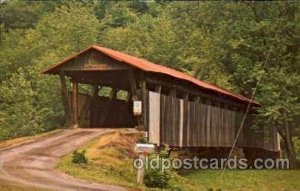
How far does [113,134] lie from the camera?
25453 millimetres

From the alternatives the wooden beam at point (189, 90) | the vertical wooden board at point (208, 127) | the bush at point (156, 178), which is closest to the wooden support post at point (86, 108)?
the wooden beam at point (189, 90)

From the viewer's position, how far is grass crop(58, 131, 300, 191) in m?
19.1

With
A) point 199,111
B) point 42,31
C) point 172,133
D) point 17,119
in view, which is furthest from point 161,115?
point 42,31

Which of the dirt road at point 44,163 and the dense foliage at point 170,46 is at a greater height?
the dense foliage at point 170,46

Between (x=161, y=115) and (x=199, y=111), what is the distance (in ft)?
16.1

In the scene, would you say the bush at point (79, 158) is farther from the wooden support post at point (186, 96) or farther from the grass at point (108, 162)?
the wooden support post at point (186, 96)

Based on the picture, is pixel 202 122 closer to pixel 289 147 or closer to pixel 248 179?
pixel 248 179

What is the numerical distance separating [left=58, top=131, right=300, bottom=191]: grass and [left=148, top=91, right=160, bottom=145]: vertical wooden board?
1480 mm

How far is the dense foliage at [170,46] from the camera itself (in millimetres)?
32438

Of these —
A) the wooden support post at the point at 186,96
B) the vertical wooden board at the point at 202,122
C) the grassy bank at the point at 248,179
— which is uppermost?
the wooden support post at the point at 186,96

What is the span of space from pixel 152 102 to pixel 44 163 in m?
8.31

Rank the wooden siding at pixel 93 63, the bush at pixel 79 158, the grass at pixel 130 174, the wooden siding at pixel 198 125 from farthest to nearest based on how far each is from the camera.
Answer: the wooden siding at pixel 198 125 → the wooden siding at pixel 93 63 → the bush at pixel 79 158 → the grass at pixel 130 174

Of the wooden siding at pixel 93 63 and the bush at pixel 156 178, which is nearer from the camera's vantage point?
the bush at pixel 156 178

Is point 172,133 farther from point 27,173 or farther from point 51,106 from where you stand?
point 51,106
